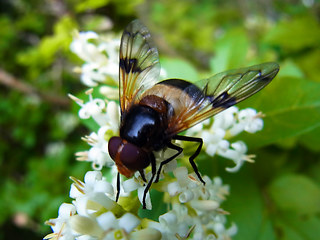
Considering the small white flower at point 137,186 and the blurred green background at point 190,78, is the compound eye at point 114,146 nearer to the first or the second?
the small white flower at point 137,186

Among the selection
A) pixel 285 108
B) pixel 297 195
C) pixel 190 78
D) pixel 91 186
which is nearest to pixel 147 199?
pixel 91 186

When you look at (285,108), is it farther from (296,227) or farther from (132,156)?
(132,156)

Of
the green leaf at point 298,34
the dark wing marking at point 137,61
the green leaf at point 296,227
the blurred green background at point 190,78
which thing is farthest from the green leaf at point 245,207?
the green leaf at point 298,34

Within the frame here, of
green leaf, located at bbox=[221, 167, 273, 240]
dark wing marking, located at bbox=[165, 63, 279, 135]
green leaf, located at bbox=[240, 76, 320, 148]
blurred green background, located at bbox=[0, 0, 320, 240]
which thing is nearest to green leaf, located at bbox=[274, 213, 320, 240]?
blurred green background, located at bbox=[0, 0, 320, 240]

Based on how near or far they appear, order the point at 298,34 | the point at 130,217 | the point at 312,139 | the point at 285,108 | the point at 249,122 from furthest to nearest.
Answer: the point at 298,34, the point at 312,139, the point at 285,108, the point at 249,122, the point at 130,217

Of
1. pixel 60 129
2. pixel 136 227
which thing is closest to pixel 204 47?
Result: pixel 60 129

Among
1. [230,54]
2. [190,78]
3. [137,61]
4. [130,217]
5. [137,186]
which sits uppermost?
[230,54]
